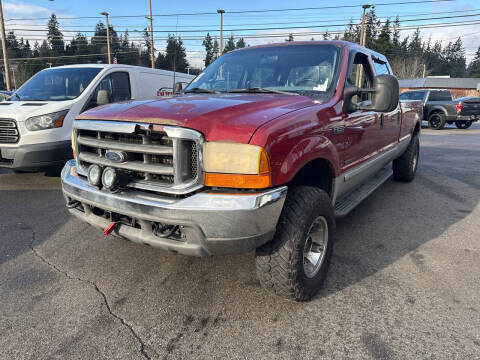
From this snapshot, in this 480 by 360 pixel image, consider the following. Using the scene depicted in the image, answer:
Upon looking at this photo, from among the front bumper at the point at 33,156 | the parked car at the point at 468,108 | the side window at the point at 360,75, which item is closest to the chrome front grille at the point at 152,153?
the side window at the point at 360,75

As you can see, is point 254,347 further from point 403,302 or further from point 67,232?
point 67,232

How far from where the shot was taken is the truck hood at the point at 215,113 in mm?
1979

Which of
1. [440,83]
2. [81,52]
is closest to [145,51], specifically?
[81,52]

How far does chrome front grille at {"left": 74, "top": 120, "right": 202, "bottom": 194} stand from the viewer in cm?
199

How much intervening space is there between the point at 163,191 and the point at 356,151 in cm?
198

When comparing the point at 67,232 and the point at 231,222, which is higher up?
the point at 231,222

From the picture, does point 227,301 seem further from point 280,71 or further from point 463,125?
point 463,125

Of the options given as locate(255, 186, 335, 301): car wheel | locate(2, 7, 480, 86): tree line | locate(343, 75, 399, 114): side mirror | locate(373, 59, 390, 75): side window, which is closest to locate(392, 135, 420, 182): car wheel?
locate(373, 59, 390, 75): side window

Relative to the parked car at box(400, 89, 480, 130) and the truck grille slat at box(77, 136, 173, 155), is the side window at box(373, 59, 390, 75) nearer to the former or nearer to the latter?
the truck grille slat at box(77, 136, 173, 155)

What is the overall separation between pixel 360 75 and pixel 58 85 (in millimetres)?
5078

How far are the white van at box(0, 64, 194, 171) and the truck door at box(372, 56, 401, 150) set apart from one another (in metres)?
2.84

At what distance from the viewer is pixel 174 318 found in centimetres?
229

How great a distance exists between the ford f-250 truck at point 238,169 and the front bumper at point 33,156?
8.23 feet

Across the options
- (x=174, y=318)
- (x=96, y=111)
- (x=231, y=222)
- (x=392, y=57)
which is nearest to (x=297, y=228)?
(x=231, y=222)
